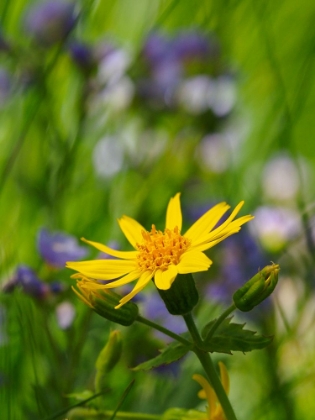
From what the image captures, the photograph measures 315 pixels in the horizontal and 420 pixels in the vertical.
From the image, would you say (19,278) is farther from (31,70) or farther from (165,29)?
(165,29)

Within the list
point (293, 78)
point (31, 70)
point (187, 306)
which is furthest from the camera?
point (293, 78)

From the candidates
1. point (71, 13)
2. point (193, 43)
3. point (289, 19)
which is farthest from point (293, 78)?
point (71, 13)

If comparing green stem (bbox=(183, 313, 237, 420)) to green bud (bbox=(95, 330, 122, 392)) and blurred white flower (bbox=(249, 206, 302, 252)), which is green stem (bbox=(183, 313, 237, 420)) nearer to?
green bud (bbox=(95, 330, 122, 392))

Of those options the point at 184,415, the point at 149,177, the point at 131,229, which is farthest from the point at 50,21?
the point at 184,415

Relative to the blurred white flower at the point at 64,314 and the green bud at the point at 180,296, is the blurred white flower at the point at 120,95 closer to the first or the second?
the blurred white flower at the point at 64,314

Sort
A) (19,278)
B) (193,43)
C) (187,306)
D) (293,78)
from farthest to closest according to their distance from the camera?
(293,78) → (193,43) → (19,278) → (187,306)

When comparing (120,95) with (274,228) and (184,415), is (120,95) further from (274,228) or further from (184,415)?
(184,415)
